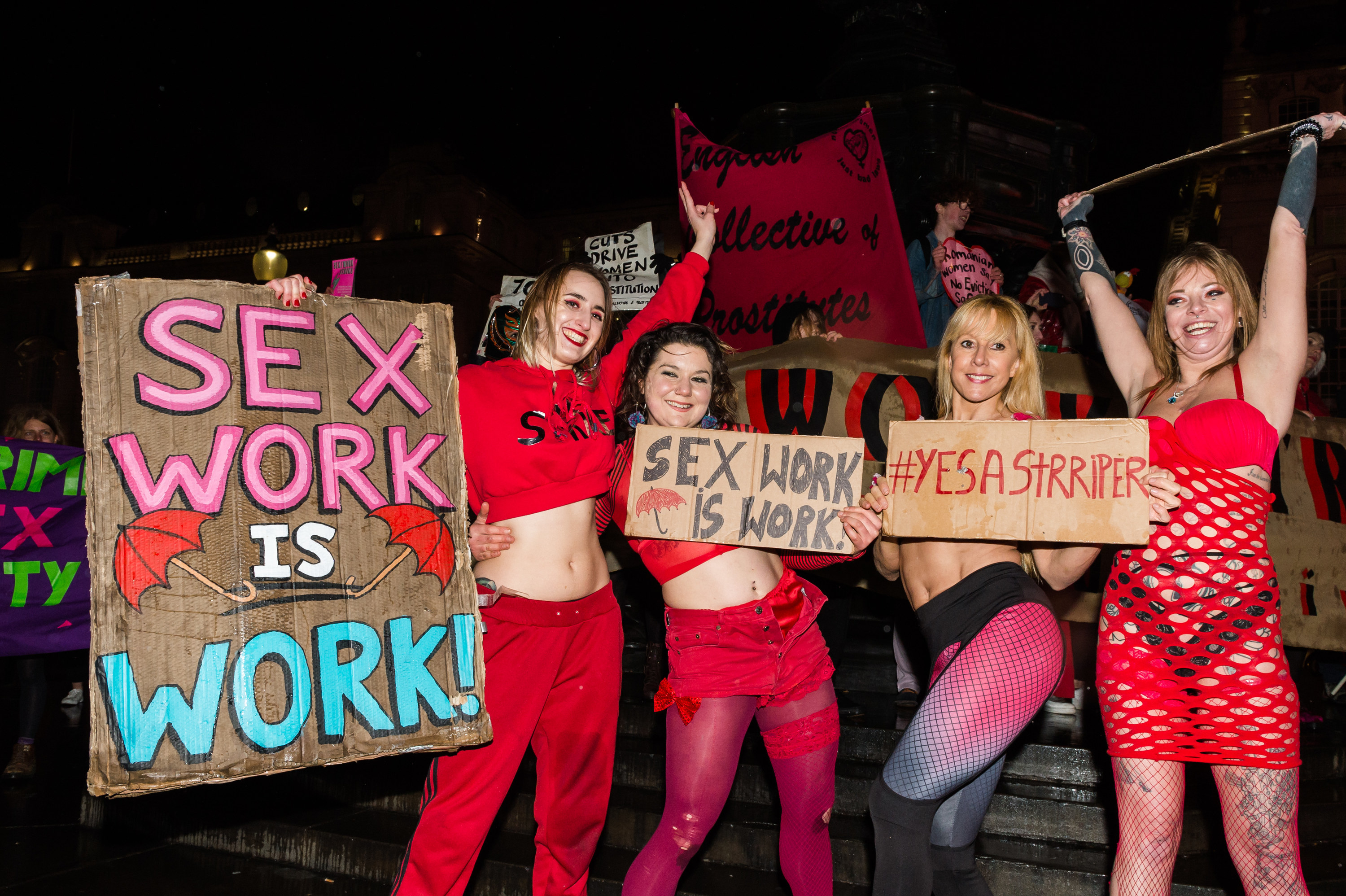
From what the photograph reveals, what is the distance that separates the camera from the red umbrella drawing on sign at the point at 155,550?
7.20 feet

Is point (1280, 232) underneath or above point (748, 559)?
above

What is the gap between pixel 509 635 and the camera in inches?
104

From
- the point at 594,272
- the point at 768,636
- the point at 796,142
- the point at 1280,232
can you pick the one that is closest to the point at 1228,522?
the point at 1280,232

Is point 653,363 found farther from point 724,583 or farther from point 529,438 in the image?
point 724,583

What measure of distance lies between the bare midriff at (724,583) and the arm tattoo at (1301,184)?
5.46ft

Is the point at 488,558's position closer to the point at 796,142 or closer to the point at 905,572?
the point at 905,572

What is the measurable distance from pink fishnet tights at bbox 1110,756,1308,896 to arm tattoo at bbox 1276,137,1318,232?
1387 mm

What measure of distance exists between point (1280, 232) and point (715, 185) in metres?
4.29

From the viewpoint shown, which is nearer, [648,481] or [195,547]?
[195,547]

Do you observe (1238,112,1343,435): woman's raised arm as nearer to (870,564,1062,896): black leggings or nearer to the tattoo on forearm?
the tattoo on forearm

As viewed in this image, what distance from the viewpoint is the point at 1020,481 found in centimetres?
232

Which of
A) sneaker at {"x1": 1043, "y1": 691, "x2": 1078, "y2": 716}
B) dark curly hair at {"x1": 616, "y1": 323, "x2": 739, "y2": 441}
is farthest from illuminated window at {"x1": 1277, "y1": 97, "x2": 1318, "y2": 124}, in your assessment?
dark curly hair at {"x1": 616, "y1": 323, "x2": 739, "y2": 441}

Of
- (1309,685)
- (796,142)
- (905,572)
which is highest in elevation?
(796,142)

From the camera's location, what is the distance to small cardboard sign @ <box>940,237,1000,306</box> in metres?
5.81
